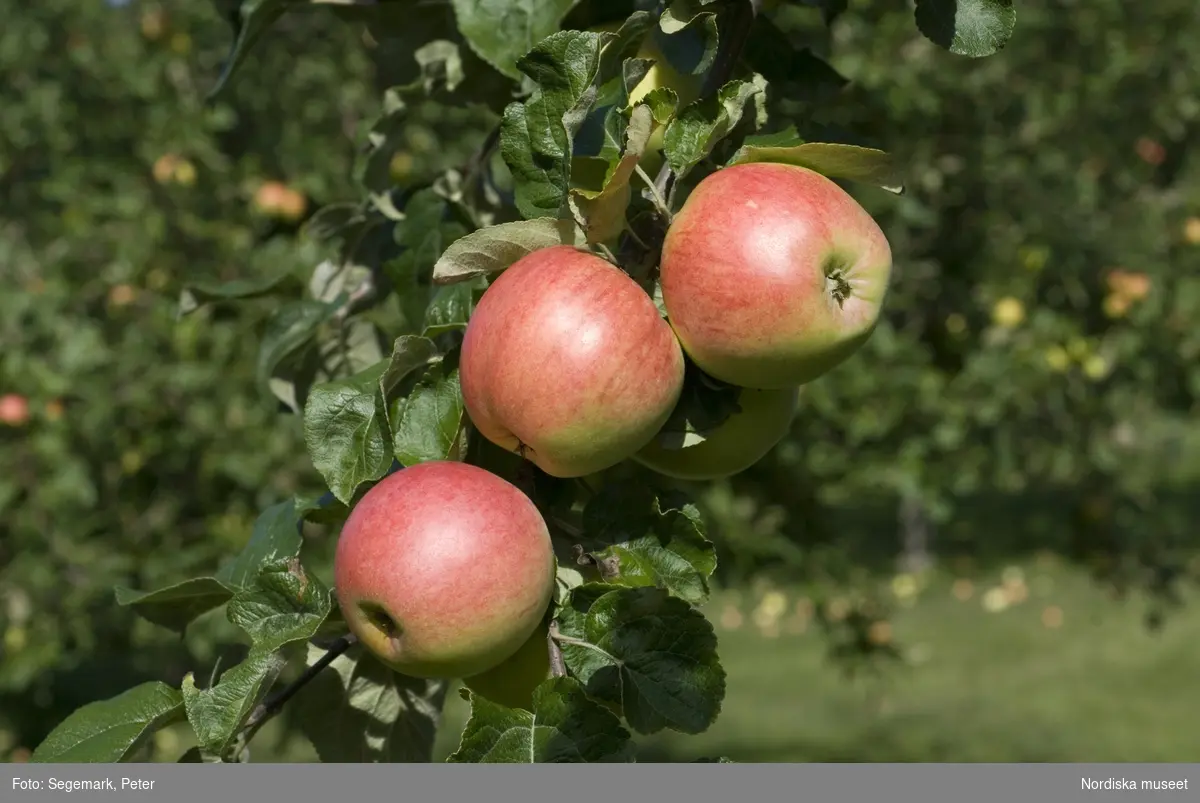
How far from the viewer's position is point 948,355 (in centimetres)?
321

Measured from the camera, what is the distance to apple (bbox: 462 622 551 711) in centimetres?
110

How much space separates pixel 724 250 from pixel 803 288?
0.07 meters

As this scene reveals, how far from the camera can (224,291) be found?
146cm

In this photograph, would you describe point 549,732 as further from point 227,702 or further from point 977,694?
point 977,694

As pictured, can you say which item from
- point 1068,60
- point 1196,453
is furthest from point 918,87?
point 1196,453

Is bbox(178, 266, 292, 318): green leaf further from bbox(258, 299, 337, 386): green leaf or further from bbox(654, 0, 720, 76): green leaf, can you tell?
bbox(654, 0, 720, 76): green leaf

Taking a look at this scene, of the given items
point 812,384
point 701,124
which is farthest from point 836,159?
point 812,384

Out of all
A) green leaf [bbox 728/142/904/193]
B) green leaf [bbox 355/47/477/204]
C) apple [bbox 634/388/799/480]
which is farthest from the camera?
green leaf [bbox 355/47/477/204]

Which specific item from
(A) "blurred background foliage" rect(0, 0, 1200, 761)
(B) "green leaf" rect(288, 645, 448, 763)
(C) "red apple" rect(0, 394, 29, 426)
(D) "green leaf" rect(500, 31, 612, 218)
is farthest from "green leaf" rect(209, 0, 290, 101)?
(C) "red apple" rect(0, 394, 29, 426)

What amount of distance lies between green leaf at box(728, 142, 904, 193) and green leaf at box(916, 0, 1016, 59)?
13 cm

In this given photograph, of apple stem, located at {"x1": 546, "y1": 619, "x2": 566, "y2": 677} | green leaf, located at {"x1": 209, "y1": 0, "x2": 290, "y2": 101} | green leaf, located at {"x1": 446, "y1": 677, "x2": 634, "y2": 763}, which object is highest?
green leaf, located at {"x1": 209, "y1": 0, "x2": 290, "y2": 101}

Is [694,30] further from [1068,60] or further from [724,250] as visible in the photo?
[1068,60]

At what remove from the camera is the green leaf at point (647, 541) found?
1.04 meters

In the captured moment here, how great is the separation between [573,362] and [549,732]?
28 centimetres
